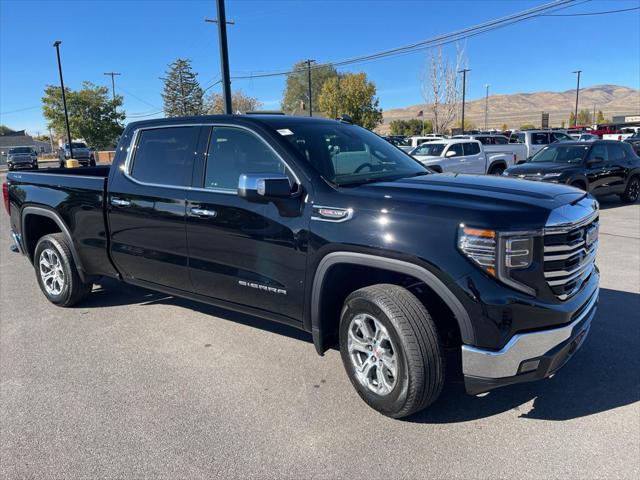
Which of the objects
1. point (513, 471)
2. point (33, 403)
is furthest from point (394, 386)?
point (33, 403)

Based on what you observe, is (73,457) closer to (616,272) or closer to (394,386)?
(394,386)

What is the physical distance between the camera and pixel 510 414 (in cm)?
317

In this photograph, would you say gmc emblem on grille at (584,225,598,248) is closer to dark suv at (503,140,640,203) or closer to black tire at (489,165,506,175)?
dark suv at (503,140,640,203)

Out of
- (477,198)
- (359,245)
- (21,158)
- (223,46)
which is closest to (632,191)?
(223,46)

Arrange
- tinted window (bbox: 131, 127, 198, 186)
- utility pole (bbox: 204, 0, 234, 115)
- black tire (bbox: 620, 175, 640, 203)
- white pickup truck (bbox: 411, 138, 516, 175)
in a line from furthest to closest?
1. white pickup truck (bbox: 411, 138, 516, 175)
2. black tire (bbox: 620, 175, 640, 203)
3. utility pole (bbox: 204, 0, 234, 115)
4. tinted window (bbox: 131, 127, 198, 186)

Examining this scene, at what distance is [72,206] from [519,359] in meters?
4.35

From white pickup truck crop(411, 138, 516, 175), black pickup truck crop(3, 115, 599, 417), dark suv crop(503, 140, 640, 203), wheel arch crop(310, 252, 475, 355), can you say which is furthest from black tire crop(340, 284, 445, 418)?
white pickup truck crop(411, 138, 516, 175)

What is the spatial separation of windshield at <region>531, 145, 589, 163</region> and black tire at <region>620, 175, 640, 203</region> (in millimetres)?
1770

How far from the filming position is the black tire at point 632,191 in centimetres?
1263

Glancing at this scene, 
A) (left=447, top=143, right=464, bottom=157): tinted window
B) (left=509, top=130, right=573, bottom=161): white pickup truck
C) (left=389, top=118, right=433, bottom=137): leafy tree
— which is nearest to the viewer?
(left=447, top=143, right=464, bottom=157): tinted window

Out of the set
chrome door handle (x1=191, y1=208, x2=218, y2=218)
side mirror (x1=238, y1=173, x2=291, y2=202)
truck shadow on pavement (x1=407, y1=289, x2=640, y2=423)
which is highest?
side mirror (x1=238, y1=173, x2=291, y2=202)

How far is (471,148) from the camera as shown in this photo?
650 inches

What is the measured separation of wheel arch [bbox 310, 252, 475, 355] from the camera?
269 cm

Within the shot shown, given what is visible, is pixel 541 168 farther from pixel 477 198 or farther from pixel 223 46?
pixel 477 198
